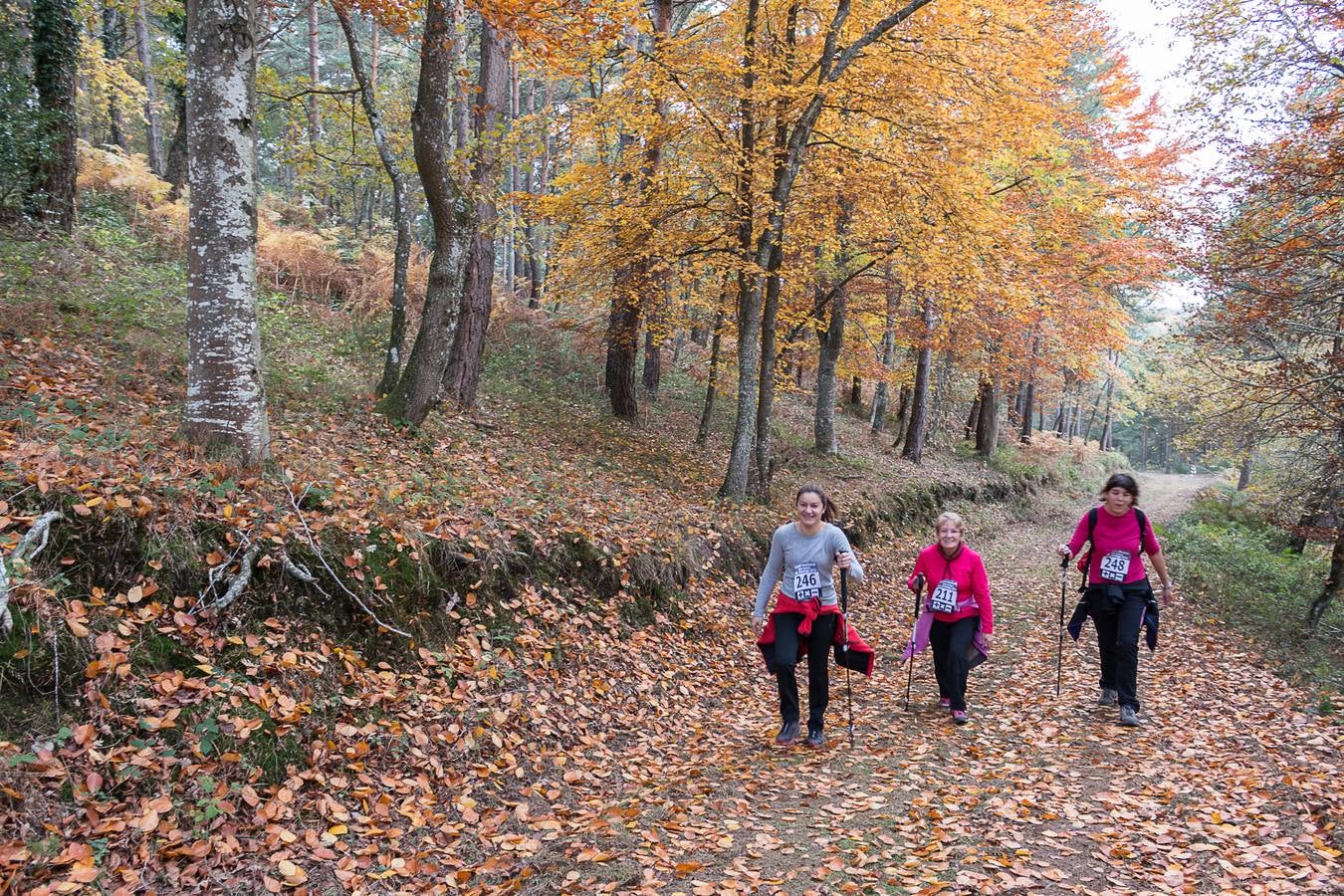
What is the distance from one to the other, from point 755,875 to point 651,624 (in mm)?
4211

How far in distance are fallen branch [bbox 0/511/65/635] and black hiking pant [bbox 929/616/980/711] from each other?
654 centimetres

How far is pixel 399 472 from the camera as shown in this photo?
7125mm

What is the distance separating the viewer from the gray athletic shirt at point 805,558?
5652 millimetres

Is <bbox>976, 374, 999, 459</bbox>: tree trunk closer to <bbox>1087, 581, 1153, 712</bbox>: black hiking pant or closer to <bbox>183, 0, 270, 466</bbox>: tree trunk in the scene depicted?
<bbox>1087, 581, 1153, 712</bbox>: black hiking pant

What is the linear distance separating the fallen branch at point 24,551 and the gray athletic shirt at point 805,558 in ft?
14.8

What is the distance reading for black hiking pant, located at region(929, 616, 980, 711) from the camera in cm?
633

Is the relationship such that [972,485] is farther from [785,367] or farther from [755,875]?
[755,875]

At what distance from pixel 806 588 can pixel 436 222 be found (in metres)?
5.90

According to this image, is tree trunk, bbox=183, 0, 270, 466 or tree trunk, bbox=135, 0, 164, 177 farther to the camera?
tree trunk, bbox=135, 0, 164, 177

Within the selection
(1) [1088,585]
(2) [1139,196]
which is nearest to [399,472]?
(1) [1088,585]

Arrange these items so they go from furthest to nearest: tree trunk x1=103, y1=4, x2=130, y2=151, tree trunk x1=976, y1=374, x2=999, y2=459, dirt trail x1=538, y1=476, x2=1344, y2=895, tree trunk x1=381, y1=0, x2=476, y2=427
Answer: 1. tree trunk x1=976, y1=374, x2=999, y2=459
2. tree trunk x1=103, y1=4, x2=130, y2=151
3. tree trunk x1=381, y1=0, x2=476, y2=427
4. dirt trail x1=538, y1=476, x2=1344, y2=895

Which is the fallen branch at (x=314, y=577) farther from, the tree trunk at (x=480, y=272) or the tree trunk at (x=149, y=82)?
the tree trunk at (x=149, y=82)

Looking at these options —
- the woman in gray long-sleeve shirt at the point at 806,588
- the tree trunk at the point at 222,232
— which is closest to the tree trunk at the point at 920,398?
the woman in gray long-sleeve shirt at the point at 806,588

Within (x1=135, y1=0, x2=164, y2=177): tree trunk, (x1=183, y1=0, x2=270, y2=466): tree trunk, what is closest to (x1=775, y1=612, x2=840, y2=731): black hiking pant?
(x1=183, y1=0, x2=270, y2=466): tree trunk
